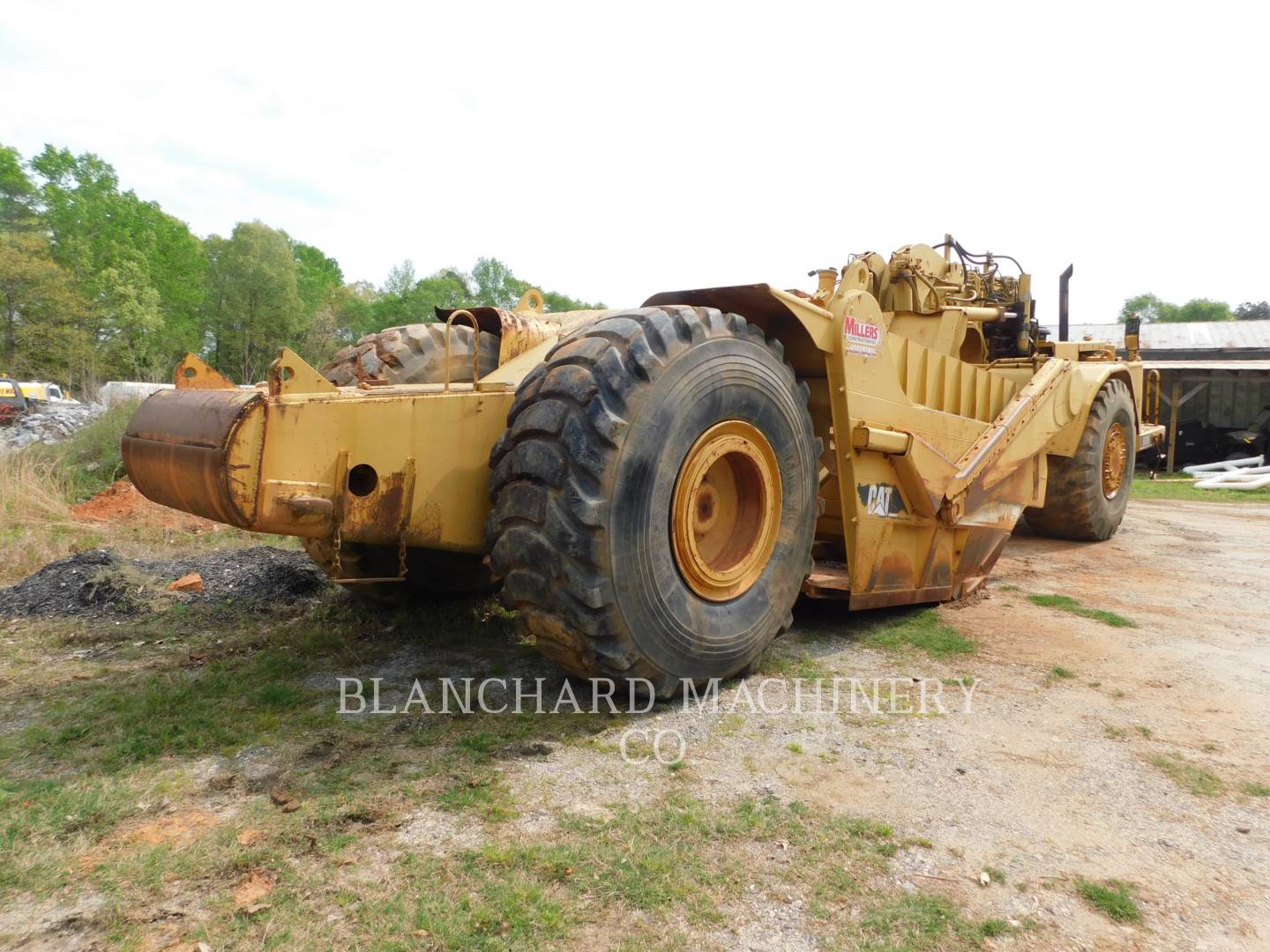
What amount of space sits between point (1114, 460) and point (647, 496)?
7.61m

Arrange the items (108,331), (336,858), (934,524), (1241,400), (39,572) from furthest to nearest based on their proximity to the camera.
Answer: (108,331)
(1241,400)
(39,572)
(934,524)
(336,858)

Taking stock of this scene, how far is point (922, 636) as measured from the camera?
4906mm

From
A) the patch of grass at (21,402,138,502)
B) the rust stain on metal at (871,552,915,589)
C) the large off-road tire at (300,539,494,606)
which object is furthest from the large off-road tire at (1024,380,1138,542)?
the patch of grass at (21,402,138,502)

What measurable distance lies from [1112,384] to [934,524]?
487 centimetres

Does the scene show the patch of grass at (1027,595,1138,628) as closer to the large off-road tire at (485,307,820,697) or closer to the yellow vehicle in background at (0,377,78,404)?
the large off-road tire at (485,307,820,697)

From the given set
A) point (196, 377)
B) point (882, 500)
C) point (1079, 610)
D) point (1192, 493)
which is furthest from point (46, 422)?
point (1192, 493)

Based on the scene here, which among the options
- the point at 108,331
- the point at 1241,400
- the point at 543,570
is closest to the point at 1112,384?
the point at 543,570

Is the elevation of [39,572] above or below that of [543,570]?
below

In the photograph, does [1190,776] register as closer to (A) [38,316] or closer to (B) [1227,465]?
(B) [1227,465]

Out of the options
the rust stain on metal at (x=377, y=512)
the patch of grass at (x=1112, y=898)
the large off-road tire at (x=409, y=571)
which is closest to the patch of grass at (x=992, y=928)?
the patch of grass at (x=1112, y=898)

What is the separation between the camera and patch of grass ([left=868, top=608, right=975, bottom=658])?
4.71 metres

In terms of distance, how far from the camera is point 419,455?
11.2 ft

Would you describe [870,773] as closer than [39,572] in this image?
Yes

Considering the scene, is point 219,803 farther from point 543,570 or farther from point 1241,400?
point 1241,400
